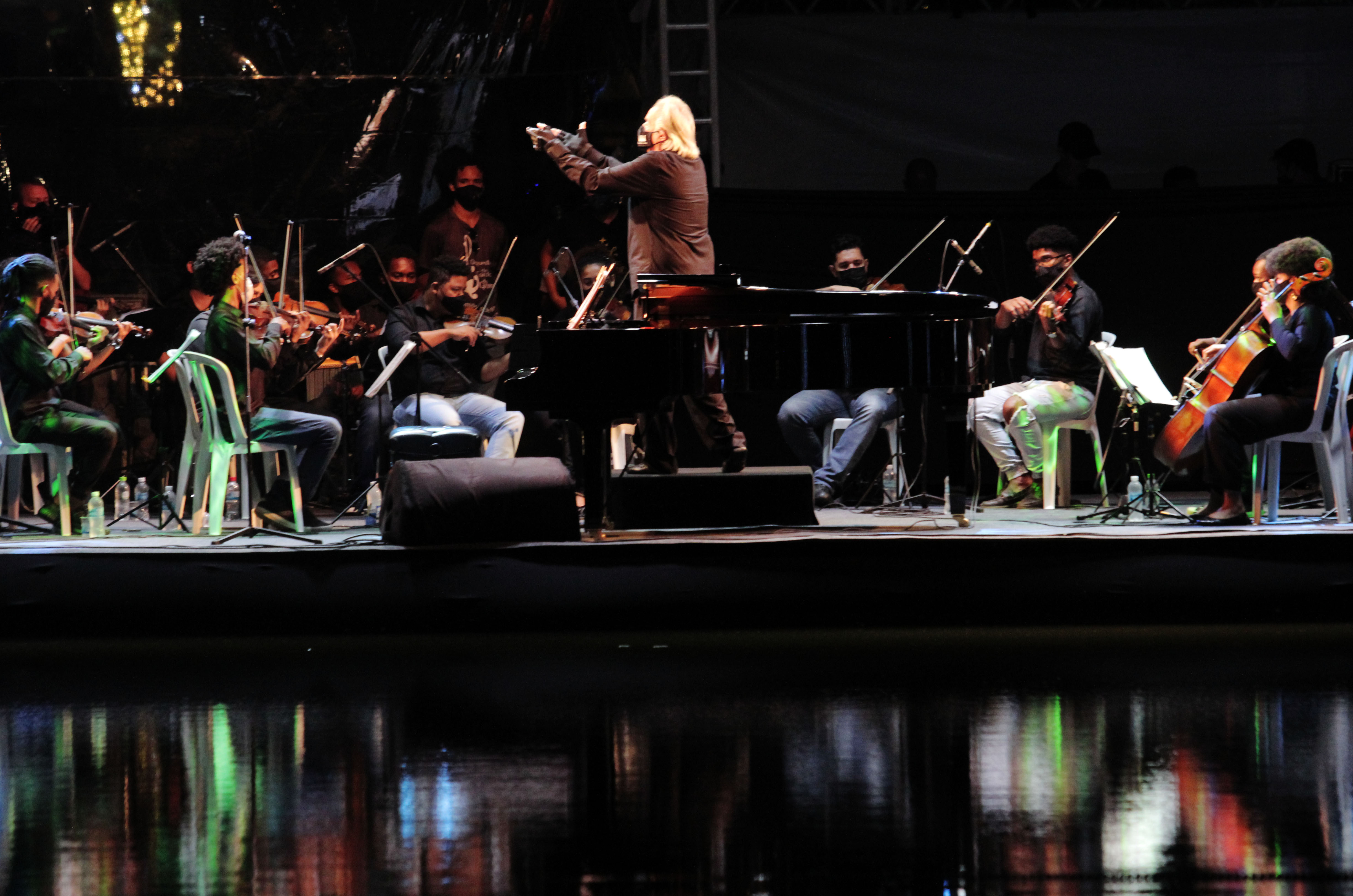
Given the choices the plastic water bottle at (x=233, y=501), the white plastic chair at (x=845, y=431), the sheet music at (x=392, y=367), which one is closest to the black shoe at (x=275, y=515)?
the sheet music at (x=392, y=367)

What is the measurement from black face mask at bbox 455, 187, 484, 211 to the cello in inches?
170

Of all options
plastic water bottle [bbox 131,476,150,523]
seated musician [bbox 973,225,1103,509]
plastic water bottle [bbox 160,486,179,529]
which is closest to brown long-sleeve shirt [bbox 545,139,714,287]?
seated musician [bbox 973,225,1103,509]

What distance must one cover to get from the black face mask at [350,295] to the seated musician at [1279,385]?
476 centimetres

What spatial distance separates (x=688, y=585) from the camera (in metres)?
5.11

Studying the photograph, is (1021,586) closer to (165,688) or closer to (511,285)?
(165,688)

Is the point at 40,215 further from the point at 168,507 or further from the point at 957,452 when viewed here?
the point at 957,452

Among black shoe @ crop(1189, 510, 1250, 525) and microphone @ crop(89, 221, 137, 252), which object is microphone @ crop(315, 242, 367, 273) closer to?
microphone @ crop(89, 221, 137, 252)

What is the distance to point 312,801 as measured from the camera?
3.12 meters

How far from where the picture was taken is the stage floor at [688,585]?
199 inches

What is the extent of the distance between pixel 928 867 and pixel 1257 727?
1.43m

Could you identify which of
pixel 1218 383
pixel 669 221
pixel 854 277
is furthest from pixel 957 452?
pixel 854 277

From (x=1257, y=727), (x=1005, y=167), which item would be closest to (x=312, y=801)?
(x=1257, y=727)

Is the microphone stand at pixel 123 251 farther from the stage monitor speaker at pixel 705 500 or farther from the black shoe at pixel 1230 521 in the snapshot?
the black shoe at pixel 1230 521

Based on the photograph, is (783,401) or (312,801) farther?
(783,401)
